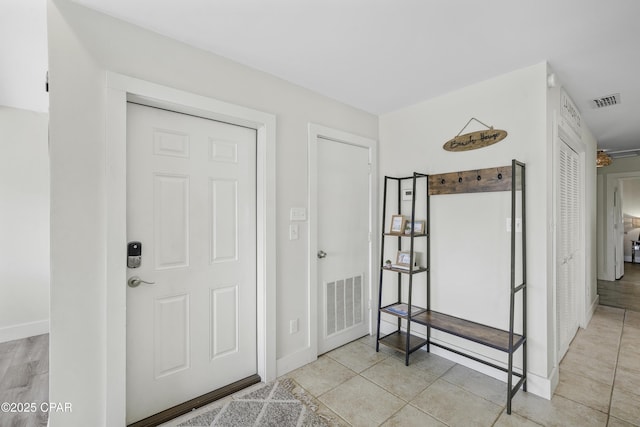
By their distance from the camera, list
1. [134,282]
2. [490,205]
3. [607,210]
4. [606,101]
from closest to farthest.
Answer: [134,282]
[490,205]
[606,101]
[607,210]

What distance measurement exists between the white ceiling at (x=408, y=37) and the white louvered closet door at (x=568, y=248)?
76 centimetres

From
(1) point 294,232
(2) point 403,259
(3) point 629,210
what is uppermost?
(3) point 629,210

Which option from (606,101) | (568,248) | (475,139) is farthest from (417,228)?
(606,101)

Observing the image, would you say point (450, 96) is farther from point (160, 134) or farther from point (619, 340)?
point (619, 340)

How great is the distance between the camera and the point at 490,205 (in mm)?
2406

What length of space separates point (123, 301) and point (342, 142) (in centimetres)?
218

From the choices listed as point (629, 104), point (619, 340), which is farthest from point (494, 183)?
point (619, 340)

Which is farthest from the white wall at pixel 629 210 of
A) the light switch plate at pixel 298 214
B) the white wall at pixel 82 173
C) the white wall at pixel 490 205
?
the white wall at pixel 82 173

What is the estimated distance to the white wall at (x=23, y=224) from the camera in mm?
3072

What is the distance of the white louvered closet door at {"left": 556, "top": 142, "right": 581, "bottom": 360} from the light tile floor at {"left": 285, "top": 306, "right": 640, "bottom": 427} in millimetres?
287

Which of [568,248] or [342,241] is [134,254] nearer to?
[342,241]

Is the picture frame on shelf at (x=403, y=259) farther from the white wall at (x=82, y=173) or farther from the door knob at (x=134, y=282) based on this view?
the white wall at (x=82, y=173)

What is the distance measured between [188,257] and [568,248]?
11.4 ft

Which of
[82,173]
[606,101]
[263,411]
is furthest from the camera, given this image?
[606,101]
